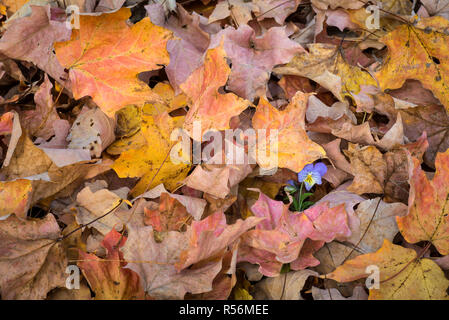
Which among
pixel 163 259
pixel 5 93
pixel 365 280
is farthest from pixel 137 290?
pixel 5 93

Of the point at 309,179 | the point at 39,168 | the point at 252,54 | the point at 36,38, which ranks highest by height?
the point at 36,38

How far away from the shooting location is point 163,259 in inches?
38.6

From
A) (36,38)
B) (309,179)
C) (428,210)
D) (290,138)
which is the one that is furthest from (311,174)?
(36,38)

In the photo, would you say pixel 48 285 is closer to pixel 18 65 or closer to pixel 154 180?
pixel 154 180

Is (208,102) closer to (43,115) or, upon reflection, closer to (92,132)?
(92,132)

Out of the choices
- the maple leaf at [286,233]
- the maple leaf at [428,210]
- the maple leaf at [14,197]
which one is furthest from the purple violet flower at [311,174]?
the maple leaf at [14,197]

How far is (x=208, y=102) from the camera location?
1.08 metres

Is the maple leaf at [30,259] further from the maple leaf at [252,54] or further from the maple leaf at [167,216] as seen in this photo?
the maple leaf at [252,54]

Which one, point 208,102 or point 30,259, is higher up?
point 208,102

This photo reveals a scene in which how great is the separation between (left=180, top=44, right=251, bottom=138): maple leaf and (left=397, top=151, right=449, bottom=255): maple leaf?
45 cm

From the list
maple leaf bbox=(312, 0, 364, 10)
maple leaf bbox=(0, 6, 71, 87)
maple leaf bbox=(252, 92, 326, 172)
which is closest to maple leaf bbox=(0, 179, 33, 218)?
maple leaf bbox=(0, 6, 71, 87)

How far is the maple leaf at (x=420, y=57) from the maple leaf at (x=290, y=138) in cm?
30

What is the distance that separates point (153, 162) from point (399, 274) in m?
0.65

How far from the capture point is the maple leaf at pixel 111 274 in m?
0.96
